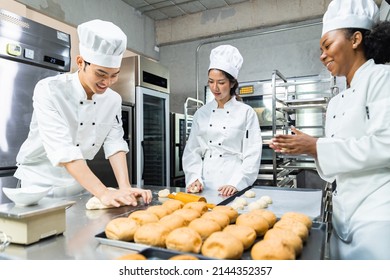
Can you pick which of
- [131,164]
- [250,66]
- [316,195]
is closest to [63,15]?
[131,164]

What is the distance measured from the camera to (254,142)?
2156 millimetres

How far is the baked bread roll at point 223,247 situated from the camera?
0.74 meters

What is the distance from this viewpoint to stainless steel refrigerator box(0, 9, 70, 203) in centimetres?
214

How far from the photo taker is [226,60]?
7.11 feet

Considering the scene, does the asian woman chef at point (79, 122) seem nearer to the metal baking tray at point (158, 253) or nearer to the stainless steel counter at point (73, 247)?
the stainless steel counter at point (73, 247)

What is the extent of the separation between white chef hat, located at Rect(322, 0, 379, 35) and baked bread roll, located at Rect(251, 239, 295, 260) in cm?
100

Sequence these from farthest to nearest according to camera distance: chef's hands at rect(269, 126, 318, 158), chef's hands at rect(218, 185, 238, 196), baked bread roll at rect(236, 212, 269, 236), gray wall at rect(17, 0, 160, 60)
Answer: gray wall at rect(17, 0, 160, 60), chef's hands at rect(218, 185, 238, 196), chef's hands at rect(269, 126, 318, 158), baked bread roll at rect(236, 212, 269, 236)

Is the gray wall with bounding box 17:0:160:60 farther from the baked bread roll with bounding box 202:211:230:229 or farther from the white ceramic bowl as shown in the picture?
the baked bread roll with bounding box 202:211:230:229

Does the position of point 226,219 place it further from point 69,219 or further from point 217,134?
point 217,134

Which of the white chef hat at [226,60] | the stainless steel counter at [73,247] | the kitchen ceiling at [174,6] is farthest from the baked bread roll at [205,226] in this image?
the kitchen ceiling at [174,6]

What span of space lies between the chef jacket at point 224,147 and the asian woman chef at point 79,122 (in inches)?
26.3

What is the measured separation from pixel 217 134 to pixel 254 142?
0.28 m

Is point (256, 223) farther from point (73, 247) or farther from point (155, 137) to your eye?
point (155, 137)

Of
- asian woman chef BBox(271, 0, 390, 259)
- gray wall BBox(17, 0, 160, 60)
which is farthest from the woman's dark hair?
gray wall BBox(17, 0, 160, 60)
